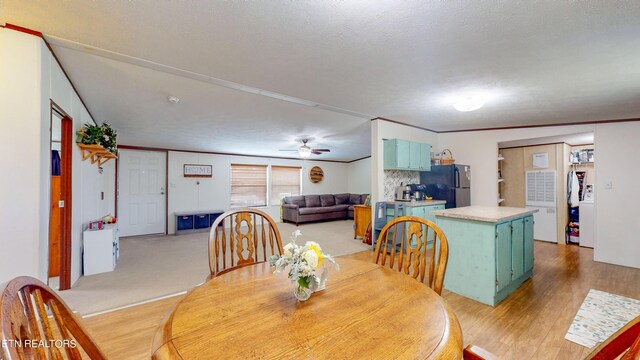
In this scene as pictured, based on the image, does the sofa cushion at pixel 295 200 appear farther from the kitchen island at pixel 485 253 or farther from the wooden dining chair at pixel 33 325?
the wooden dining chair at pixel 33 325

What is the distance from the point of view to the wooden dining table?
2.47 ft

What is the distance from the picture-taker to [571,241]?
509 cm

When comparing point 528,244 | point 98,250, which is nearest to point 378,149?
point 528,244

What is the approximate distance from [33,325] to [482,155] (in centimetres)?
609

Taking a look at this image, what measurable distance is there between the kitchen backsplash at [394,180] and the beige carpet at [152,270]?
1075 millimetres

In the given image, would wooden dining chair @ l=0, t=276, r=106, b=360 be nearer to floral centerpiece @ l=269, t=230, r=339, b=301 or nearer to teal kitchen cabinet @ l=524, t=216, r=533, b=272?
floral centerpiece @ l=269, t=230, r=339, b=301

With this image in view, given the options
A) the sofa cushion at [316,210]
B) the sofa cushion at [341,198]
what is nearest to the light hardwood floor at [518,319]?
the sofa cushion at [316,210]

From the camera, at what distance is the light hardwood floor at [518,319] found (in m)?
1.91

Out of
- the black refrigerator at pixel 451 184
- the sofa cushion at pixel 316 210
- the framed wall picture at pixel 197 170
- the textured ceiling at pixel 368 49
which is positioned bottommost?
the sofa cushion at pixel 316 210

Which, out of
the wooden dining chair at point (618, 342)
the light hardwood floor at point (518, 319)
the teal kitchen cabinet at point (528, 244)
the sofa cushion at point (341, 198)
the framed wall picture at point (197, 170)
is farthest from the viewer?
the sofa cushion at point (341, 198)

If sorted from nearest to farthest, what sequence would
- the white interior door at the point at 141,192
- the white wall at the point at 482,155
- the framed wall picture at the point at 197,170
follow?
the white wall at the point at 482,155
the white interior door at the point at 141,192
the framed wall picture at the point at 197,170

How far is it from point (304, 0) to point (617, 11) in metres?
1.99

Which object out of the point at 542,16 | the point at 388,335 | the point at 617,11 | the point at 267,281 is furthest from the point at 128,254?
the point at 617,11

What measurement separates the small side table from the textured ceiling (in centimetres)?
254
